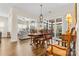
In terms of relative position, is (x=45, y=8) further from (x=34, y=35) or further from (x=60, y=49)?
(x=60, y=49)

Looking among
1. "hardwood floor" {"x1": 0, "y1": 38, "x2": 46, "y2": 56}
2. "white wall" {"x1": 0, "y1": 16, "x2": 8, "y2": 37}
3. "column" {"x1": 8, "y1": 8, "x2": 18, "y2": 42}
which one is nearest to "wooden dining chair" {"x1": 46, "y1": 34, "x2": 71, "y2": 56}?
"hardwood floor" {"x1": 0, "y1": 38, "x2": 46, "y2": 56}

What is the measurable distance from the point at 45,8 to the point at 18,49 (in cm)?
74

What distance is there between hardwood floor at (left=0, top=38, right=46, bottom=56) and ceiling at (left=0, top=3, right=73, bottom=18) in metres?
0.44

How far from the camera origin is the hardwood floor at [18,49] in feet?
5.18

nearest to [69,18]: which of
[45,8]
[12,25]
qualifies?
[45,8]

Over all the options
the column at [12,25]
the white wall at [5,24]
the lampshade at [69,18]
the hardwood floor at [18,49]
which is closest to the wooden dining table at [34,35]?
the hardwood floor at [18,49]

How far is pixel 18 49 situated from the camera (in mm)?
1623

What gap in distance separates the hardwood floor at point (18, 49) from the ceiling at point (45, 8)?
439 mm

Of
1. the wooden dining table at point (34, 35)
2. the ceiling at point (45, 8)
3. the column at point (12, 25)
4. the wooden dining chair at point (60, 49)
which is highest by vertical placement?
the ceiling at point (45, 8)

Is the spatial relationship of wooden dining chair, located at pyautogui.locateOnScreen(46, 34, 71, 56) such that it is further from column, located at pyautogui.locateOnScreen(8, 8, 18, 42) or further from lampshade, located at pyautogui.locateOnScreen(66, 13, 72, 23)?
column, located at pyautogui.locateOnScreen(8, 8, 18, 42)

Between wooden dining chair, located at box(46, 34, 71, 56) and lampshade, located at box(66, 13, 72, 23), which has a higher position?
lampshade, located at box(66, 13, 72, 23)

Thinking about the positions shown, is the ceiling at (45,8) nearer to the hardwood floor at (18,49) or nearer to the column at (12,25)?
the column at (12,25)

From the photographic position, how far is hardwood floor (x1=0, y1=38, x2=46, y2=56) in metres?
1.58

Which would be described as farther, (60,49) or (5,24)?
(60,49)
